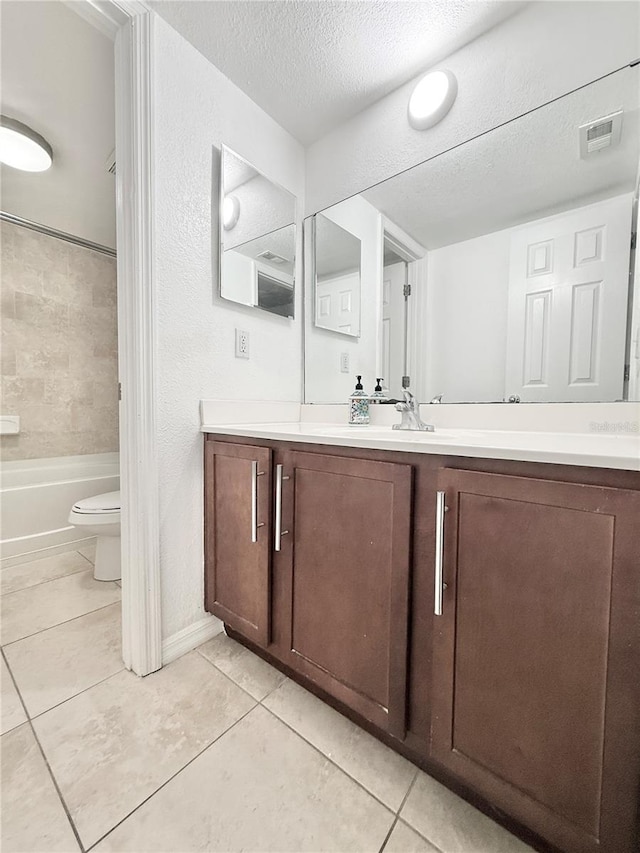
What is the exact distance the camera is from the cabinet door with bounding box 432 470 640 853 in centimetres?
56

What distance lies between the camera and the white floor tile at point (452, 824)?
720 millimetres

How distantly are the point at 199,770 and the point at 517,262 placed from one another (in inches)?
68.6

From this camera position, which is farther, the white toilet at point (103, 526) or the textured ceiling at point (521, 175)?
the white toilet at point (103, 526)

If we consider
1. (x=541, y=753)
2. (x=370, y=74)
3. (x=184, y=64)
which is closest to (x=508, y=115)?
(x=370, y=74)

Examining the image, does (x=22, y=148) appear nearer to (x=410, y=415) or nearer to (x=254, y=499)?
(x=254, y=499)

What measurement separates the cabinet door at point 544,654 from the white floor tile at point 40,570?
2.06 meters

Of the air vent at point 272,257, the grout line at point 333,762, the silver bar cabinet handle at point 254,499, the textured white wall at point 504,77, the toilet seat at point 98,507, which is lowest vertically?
the grout line at point 333,762

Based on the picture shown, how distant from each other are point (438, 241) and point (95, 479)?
2677 millimetres

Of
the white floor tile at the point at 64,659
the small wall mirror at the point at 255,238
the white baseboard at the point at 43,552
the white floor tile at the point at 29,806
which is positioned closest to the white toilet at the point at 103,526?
the white floor tile at the point at 64,659

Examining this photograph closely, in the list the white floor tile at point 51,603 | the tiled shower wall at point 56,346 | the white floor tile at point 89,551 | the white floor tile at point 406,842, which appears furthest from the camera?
the tiled shower wall at point 56,346

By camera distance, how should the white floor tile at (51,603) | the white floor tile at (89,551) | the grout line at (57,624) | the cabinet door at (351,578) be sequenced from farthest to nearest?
1. the white floor tile at (89,551)
2. the white floor tile at (51,603)
3. the grout line at (57,624)
4. the cabinet door at (351,578)

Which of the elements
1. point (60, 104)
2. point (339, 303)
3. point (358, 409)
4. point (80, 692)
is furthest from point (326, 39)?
point (80, 692)

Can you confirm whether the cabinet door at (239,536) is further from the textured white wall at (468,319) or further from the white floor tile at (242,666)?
the textured white wall at (468,319)

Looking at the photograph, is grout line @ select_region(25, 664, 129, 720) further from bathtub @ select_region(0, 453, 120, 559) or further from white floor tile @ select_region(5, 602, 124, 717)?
bathtub @ select_region(0, 453, 120, 559)
